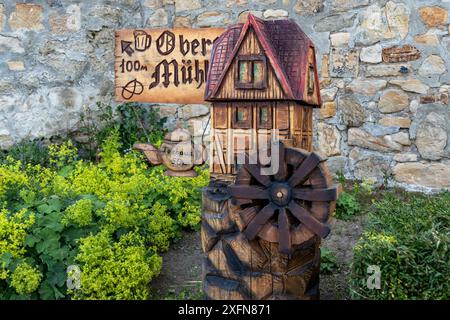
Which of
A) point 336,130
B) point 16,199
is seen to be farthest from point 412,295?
point 336,130

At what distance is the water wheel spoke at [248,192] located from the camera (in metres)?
1.93

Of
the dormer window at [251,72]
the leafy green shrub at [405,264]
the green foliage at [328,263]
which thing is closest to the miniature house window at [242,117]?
the dormer window at [251,72]

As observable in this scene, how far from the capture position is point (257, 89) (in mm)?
2109

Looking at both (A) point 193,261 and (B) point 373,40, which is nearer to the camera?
(A) point 193,261

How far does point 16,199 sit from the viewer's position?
10.0ft

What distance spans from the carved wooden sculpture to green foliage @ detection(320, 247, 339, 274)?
75 cm

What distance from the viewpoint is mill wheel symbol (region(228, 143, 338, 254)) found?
184 centimetres

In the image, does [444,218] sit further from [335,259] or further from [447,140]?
[447,140]

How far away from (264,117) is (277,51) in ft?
1.06

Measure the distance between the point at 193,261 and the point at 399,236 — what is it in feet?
4.75

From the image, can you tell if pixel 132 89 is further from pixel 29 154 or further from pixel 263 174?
pixel 263 174

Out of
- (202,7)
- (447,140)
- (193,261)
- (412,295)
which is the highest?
(202,7)

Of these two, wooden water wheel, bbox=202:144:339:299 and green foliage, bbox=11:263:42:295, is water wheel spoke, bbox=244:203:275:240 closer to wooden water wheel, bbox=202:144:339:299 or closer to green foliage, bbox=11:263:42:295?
wooden water wheel, bbox=202:144:339:299

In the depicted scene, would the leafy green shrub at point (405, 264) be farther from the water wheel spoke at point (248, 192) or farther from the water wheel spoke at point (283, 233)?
the water wheel spoke at point (248, 192)
